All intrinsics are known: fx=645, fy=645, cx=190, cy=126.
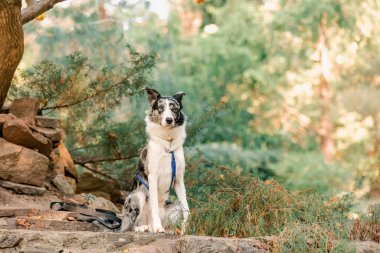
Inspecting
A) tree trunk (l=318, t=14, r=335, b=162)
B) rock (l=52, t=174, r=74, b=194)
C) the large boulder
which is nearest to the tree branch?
the large boulder

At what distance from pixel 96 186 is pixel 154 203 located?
17.4 feet

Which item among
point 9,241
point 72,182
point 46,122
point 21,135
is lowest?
point 9,241

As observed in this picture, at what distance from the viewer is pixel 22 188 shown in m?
8.81

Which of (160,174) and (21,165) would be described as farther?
(21,165)

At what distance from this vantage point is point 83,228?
719 centimetres

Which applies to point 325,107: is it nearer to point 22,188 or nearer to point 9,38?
point 22,188

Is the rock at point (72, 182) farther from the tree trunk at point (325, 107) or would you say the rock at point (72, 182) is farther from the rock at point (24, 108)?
the tree trunk at point (325, 107)

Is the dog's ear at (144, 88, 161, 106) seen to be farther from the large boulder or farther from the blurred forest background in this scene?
the blurred forest background

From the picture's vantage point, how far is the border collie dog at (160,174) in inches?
258

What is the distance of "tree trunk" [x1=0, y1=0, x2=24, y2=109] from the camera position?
8328mm

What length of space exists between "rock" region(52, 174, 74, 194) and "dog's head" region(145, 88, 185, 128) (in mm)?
3365

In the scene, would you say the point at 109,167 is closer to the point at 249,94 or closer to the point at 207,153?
the point at 207,153

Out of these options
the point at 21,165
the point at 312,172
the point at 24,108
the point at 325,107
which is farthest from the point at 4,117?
the point at 325,107

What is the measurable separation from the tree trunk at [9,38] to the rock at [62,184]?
5.55 ft
